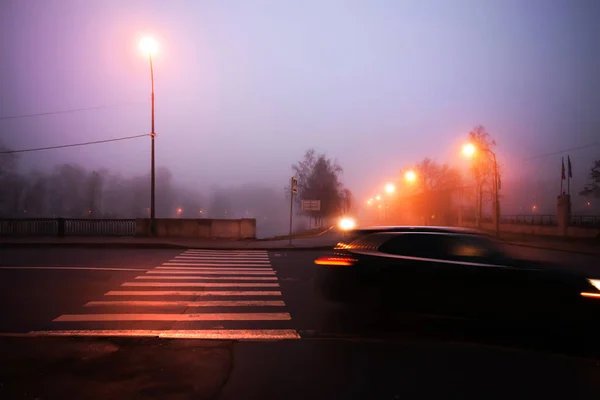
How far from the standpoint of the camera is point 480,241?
670cm

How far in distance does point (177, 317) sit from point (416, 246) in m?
4.35

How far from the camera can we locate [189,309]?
26.5ft

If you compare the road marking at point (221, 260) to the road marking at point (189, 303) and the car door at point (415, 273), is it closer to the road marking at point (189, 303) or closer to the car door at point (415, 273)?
the road marking at point (189, 303)

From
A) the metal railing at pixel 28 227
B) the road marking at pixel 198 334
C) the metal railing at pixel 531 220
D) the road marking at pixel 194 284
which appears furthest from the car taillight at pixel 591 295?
the metal railing at pixel 531 220

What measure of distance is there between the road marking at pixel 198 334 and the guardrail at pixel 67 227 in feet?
69.5

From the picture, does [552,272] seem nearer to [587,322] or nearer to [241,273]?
[587,322]

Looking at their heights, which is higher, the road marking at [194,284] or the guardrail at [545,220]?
the guardrail at [545,220]

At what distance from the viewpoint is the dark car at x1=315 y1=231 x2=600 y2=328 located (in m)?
5.90

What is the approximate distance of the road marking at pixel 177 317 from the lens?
287 inches

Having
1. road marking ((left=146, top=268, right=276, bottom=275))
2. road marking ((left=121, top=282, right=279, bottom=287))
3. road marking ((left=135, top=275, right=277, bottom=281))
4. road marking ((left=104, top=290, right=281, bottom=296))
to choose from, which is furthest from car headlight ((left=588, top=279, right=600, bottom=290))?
road marking ((left=146, top=268, right=276, bottom=275))

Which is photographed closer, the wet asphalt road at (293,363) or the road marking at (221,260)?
the wet asphalt road at (293,363)

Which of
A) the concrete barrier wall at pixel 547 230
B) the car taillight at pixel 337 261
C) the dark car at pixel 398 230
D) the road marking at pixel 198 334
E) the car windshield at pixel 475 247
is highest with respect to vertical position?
the dark car at pixel 398 230

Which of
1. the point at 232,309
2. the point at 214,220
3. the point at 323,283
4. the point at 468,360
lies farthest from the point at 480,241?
the point at 214,220

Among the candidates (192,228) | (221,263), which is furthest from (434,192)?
(221,263)
